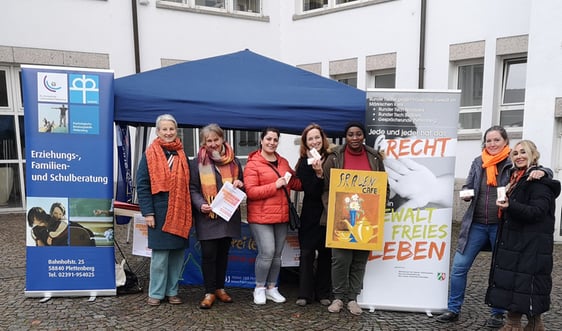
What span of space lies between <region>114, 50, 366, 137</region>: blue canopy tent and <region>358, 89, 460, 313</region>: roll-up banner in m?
0.47

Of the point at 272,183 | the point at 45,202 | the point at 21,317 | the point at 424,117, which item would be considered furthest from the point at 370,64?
the point at 21,317

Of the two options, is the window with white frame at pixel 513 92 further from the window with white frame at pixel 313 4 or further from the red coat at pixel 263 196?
the red coat at pixel 263 196

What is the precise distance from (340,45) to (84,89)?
267 inches

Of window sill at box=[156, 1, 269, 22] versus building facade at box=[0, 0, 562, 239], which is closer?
building facade at box=[0, 0, 562, 239]

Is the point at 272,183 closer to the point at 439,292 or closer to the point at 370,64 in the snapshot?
the point at 439,292

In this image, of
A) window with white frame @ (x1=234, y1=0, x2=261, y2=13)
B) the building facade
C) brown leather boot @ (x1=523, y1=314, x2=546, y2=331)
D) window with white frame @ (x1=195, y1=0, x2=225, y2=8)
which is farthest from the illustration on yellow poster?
window with white frame @ (x1=234, y1=0, x2=261, y2=13)

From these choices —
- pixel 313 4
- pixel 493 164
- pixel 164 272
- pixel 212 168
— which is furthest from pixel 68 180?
pixel 313 4

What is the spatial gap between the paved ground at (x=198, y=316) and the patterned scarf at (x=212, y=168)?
926mm

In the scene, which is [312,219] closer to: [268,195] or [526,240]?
[268,195]

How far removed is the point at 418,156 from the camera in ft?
13.2

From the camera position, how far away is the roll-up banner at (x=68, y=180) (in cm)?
405

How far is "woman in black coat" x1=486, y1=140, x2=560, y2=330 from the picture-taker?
3.19 metres

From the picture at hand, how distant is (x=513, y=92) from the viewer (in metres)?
7.87

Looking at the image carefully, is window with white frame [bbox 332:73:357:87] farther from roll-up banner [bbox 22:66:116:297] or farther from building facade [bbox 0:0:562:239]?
roll-up banner [bbox 22:66:116:297]
